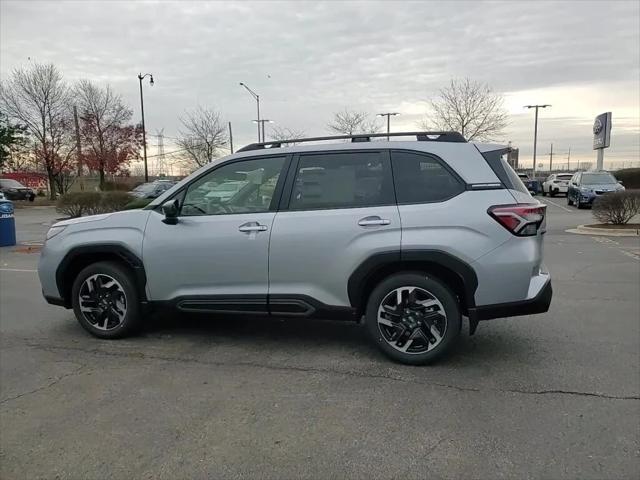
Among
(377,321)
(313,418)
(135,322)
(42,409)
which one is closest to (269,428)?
(313,418)

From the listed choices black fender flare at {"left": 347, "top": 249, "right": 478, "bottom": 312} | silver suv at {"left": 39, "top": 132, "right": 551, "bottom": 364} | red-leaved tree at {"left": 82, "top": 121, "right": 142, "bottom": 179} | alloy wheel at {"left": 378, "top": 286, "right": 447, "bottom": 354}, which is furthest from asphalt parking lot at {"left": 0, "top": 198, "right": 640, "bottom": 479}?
red-leaved tree at {"left": 82, "top": 121, "right": 142, "bottom": 179}

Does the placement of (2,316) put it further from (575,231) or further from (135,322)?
(575,231)

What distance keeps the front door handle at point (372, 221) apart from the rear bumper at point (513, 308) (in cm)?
97

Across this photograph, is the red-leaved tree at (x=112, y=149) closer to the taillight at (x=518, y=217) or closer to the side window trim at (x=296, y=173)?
the side window trim at (x=296, y=173)

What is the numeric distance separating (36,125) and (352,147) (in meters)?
40.7

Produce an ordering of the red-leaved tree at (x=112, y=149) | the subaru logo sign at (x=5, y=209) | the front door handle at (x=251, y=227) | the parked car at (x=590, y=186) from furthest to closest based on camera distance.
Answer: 1. the red-leaved tree at (x=112, y=149)
2. the parked car at (x=590, y=186)
3. the subaru logo sign at (x=5, y=209)
4. the front door handle at (x=251, y=227)

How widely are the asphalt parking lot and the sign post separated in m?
35.0

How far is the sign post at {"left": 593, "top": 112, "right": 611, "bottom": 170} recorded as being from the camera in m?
35.8

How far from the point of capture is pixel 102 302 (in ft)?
16.7

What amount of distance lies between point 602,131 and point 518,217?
37648 millimetres

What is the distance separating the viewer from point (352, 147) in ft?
14.8

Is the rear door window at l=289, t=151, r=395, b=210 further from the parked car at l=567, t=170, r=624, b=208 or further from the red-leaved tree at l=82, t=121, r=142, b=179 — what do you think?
the red-leaved tree at l=82, t=121, r=142, b=179

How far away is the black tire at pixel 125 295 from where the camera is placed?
493 centimetres

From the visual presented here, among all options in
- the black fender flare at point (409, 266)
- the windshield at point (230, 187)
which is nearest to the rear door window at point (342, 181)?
the black fender flare at point (409, 266)
